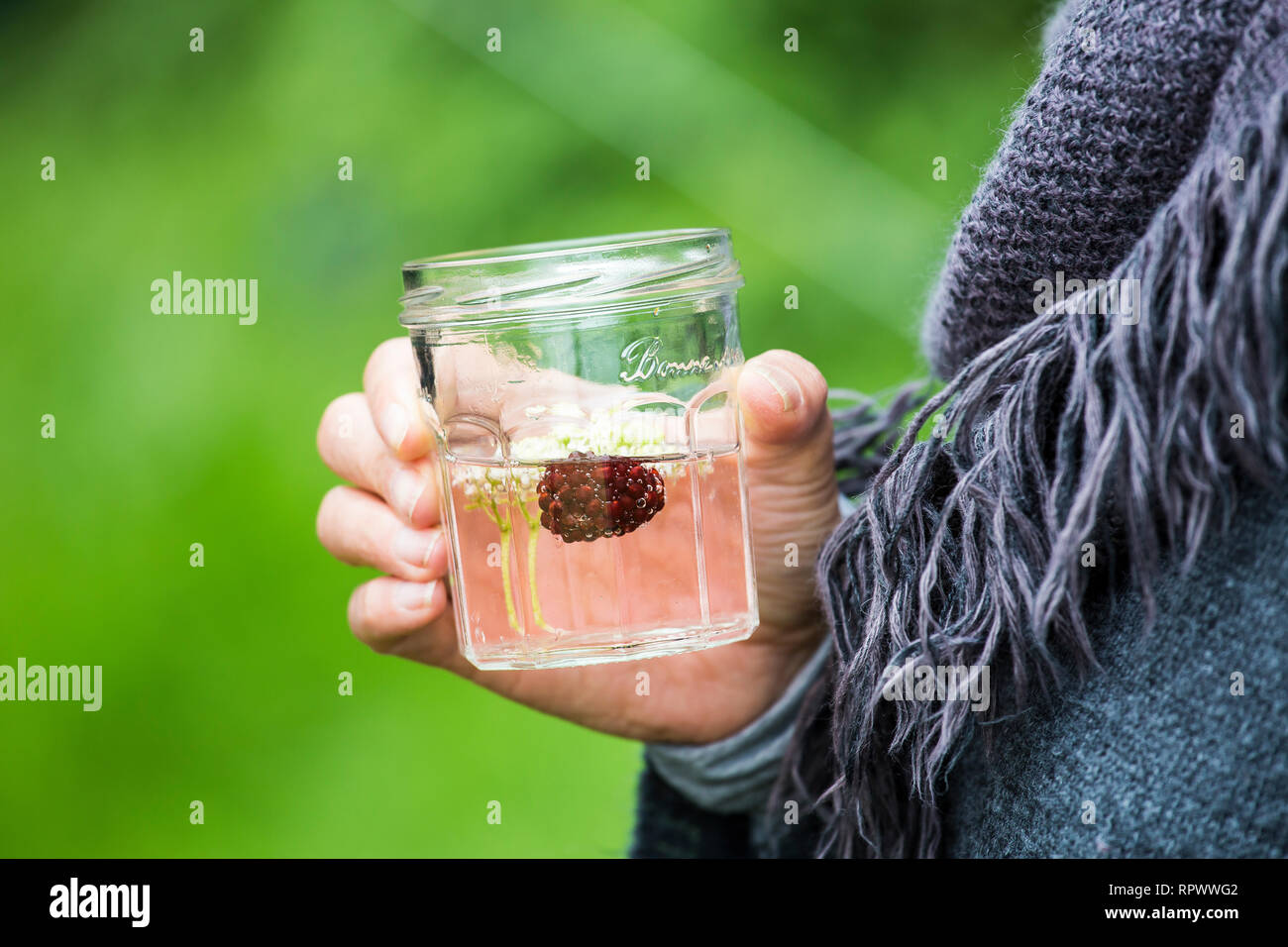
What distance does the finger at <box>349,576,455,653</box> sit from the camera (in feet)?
2.45

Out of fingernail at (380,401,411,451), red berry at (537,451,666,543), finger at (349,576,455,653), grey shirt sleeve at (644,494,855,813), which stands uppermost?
fingernail at (380,401,411,451)

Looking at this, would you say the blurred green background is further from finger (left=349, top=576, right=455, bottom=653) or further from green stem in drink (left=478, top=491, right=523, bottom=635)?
green stem in drink (left=478, top=491, right=523, bottom=635)

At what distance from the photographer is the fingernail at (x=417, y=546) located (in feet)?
2.43

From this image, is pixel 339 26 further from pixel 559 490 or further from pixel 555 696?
pixel 559 490

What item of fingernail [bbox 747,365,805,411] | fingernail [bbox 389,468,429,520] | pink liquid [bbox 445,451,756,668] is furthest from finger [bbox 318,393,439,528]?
fingernail [bbox 747,365,805,411]

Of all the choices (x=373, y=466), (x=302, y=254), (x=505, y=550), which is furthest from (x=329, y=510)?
(x=302, y=254)

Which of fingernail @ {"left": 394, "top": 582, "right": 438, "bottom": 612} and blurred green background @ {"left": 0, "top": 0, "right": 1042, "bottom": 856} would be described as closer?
fingernail @ {"left": 394, "top": 582, "right": 438, "bottom": 612}

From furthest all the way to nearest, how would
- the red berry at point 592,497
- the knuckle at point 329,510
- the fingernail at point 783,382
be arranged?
the knuckle at point 329,510, the fingernail at point 783,382, the red berry at point 592,497

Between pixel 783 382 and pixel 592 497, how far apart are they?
169 mm

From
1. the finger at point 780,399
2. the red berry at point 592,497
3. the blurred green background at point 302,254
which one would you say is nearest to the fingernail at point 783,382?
the finger at point 780,399

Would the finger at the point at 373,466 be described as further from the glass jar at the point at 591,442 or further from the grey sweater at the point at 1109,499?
the grey sweater at the point at 1109,499

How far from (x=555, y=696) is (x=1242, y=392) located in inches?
21.6

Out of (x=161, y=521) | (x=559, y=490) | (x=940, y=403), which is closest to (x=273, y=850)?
(x=161, y=521)

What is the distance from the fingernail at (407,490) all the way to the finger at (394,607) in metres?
0.05
